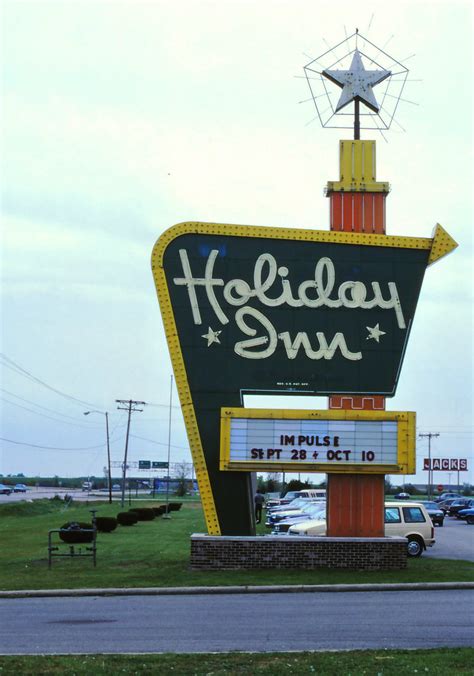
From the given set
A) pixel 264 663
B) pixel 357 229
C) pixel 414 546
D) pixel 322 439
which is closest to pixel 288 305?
pixel 357 229

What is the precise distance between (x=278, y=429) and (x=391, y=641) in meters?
10.1

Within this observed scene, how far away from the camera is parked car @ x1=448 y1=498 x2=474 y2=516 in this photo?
2606 inches

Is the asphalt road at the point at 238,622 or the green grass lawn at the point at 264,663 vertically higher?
the green grass lawn at the point at 264,663

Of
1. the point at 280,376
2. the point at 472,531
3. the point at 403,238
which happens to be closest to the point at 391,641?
the point at 280,376

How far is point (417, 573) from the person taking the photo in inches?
860

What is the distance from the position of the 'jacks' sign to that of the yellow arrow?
1.0 inches

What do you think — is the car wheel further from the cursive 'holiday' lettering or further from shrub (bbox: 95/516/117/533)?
shrub (bbox: 95/516/117/533)

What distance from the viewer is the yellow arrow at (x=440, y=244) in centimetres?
2375

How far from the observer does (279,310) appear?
23297 mm

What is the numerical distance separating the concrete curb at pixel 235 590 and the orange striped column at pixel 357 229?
129 inches

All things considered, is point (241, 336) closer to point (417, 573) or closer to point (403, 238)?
point (403, 238)

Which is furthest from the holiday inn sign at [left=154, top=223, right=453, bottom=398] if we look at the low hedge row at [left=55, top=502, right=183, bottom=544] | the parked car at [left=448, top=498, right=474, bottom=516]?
the parked car at [left=448, top=498, right=474, bottom=516]

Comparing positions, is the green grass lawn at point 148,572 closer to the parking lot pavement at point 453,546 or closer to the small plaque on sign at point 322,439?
the small plaque on sign at point 322,439

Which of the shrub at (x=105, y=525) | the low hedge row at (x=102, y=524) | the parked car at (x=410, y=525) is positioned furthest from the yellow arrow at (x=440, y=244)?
the shrub at (x=105, y=525)
